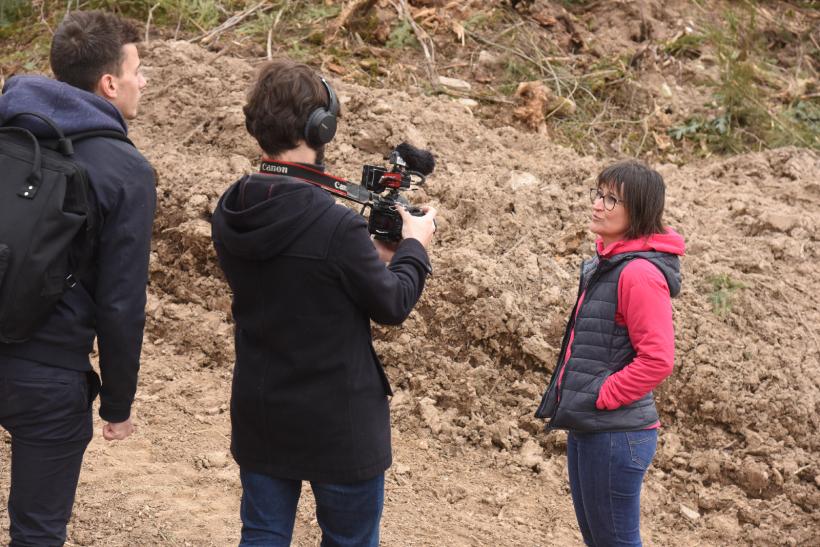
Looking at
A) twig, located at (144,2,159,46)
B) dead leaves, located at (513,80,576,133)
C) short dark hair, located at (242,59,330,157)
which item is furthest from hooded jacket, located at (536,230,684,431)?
twig, located at (144,2,159,46)

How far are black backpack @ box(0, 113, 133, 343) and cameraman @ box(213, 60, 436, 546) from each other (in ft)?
1.32

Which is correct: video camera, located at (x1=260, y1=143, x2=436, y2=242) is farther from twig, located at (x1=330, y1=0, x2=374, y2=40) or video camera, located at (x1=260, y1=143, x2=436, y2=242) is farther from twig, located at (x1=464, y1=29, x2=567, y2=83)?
twig, located at (x1=464, y1=29, x2=567, y2=83)

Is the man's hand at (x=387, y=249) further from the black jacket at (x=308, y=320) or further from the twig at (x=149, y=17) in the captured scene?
the twig at (x=149, y=17)

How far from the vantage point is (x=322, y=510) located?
262 centimetres

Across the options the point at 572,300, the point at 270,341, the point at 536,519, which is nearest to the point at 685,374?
the point at 572,300

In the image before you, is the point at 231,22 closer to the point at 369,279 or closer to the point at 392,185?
the point at 392,185

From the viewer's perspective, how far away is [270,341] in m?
2.54

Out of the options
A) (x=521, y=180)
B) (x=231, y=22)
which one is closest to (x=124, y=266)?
(x=521, y=180)

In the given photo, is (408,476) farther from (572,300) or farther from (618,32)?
(618,32)

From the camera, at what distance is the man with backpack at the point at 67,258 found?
2.54m

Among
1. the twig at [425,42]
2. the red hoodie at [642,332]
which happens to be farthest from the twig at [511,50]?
the red hoodie at [642,332]

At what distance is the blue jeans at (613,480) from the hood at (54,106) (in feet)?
5.82

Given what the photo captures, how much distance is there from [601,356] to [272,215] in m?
1.21

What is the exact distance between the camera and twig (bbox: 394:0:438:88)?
7.26 m
